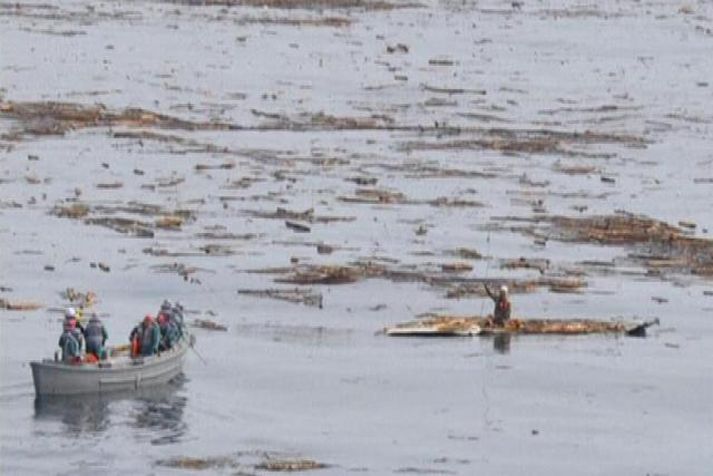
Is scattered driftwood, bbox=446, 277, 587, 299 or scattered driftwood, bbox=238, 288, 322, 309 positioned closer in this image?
scattered driftwood, bbox=238, 288, 322, 309

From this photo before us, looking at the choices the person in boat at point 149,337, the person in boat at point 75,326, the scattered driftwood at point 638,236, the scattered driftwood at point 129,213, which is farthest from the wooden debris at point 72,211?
the person in boat at point 75,326

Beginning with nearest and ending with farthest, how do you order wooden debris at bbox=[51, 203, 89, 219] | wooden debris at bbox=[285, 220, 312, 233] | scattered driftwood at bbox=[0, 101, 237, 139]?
wooden debris at bbox=[285, 220, 312, 233] < wooden debris at bbox=[51, 203, 89, 219] < scattered driftwood at bbox=[0, 101, 237, 139]

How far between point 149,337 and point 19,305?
776cm

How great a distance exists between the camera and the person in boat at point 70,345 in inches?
1961

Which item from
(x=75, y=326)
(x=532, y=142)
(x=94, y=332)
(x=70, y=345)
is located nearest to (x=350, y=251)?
(x=94, y=332)

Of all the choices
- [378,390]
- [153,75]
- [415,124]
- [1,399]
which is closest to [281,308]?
[378,390]

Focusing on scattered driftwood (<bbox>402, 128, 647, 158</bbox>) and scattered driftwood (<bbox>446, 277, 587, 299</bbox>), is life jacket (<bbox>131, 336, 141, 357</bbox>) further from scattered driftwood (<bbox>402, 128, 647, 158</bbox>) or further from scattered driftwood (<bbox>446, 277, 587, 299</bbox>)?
scattered driftwood (<bbox>402, 128, 647, 158</bbox>)

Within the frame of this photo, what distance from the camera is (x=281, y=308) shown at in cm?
5997

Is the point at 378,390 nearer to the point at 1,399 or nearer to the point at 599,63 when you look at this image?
the point at 1,399

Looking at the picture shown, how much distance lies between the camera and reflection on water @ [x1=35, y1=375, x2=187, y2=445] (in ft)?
→ 158

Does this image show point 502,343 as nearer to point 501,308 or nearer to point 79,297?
point 501,308

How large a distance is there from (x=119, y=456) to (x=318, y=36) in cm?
7586

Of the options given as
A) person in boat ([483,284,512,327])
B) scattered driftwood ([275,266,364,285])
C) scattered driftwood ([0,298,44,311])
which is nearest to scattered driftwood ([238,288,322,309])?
scattered driftwood ([275,266,364,285])

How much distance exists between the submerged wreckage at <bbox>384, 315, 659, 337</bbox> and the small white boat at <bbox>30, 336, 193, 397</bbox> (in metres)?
7.87
